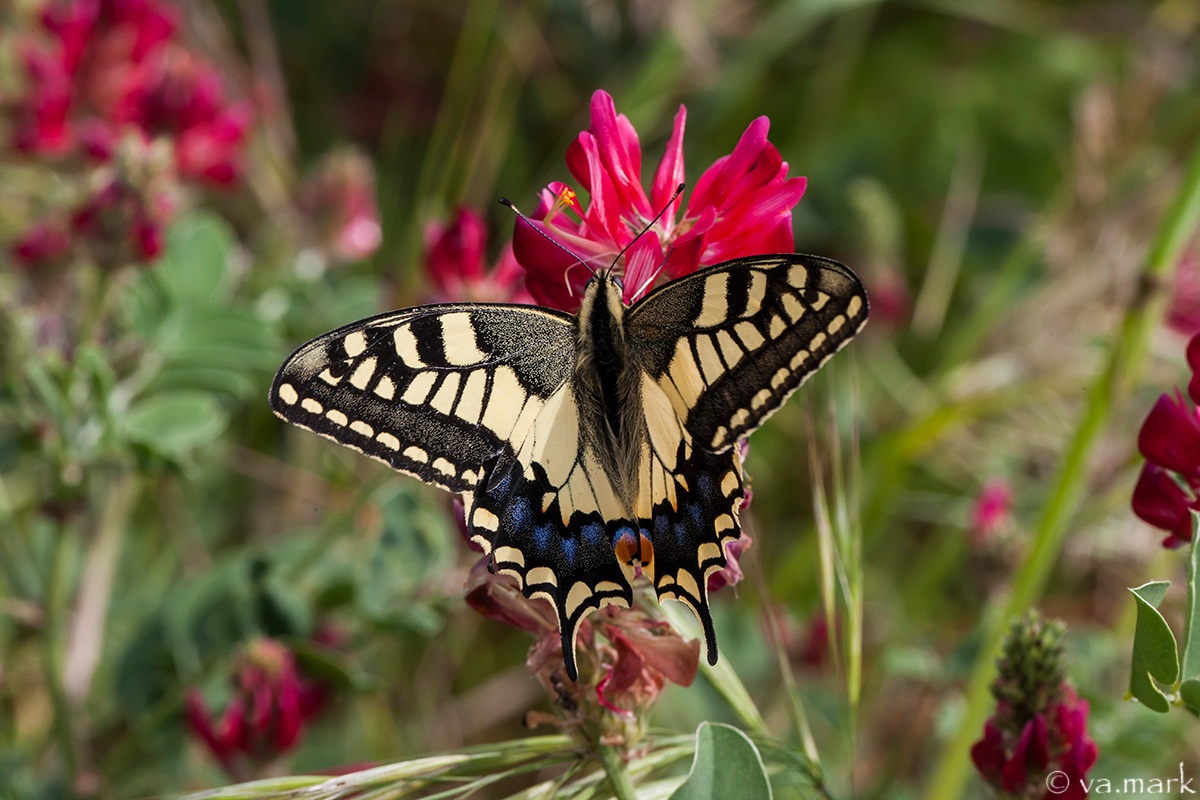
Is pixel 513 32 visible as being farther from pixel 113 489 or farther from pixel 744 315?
pixel 744 315

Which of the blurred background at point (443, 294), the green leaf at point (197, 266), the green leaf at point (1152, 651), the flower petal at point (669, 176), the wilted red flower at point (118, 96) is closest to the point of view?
the green leaf at point (1152, 651)

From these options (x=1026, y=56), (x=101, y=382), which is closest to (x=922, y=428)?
(x=101, y=382)

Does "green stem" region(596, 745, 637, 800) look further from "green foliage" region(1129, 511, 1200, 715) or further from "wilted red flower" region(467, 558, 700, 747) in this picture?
"green foliage" region(1129, 511, 1200, 715)

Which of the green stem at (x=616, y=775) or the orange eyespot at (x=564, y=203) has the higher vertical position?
the orange eyespot at (x=564, y=203)

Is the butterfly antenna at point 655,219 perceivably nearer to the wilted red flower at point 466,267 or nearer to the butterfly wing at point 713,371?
the butterfly wing at point 713,371

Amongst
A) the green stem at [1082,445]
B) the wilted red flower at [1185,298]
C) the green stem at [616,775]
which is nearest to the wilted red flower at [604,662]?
the green stem at [616,775]

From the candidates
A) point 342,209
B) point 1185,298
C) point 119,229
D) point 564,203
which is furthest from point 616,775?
point 1185,298

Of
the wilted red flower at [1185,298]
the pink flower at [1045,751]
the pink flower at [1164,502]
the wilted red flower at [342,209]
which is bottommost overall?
the pink flower at [1045,751]
